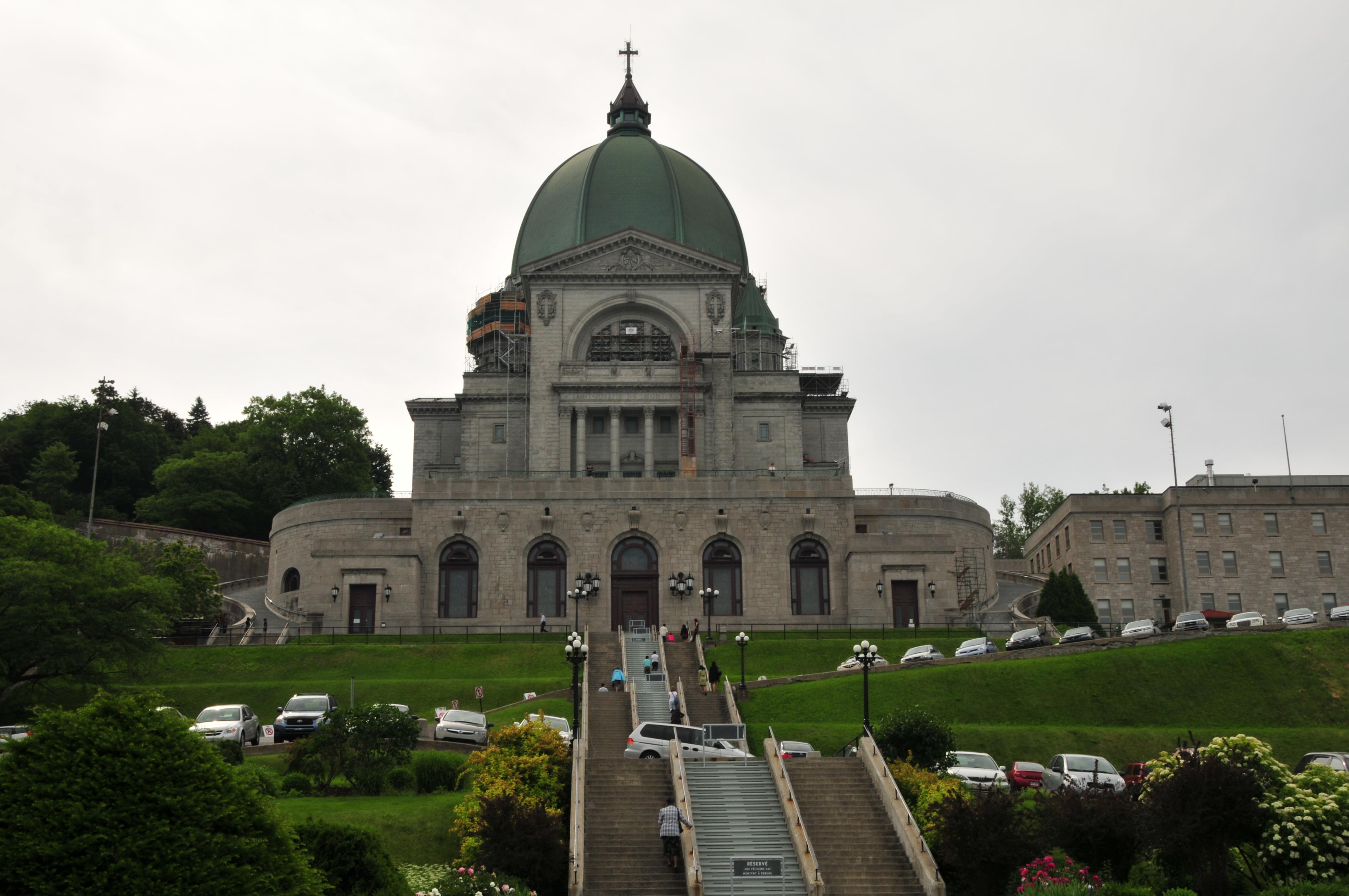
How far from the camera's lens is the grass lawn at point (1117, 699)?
40.7 metres

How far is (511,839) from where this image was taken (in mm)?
27734

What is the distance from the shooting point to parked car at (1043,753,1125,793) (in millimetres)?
33406

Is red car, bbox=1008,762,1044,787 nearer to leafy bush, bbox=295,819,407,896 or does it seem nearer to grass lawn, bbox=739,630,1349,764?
grass lawn, bbox=739,630,1349,764

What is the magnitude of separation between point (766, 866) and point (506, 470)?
53.0 metres

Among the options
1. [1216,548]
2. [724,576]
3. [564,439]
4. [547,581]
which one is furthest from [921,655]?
[564,439]

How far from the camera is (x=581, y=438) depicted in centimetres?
7762

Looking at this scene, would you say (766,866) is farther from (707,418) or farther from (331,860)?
(707,418)

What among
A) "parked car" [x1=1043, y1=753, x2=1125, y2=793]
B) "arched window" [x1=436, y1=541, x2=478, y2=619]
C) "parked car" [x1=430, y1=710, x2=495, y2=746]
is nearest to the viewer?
"parked car" [x1=1043, y1=753, x2=1125, y2=793]

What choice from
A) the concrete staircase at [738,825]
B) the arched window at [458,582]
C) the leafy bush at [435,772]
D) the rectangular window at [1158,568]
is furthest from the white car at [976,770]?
the rectangular window at [1158,568]

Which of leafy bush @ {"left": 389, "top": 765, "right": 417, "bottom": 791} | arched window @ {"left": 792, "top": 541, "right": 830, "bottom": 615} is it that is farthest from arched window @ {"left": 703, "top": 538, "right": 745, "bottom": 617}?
leafy bush @ {"left": 389, "top": 765, "right": 417, "bottom": 791}

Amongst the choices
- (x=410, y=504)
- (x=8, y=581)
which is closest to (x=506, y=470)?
(x=410, y=504)

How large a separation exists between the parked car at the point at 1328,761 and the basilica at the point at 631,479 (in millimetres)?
28338

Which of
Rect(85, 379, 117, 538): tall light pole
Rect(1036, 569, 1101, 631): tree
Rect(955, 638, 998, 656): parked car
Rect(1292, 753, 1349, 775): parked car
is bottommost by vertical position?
Rect(1292, 753, 1349, 775): parked car

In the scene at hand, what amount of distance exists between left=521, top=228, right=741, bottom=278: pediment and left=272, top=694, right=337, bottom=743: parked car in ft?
141
